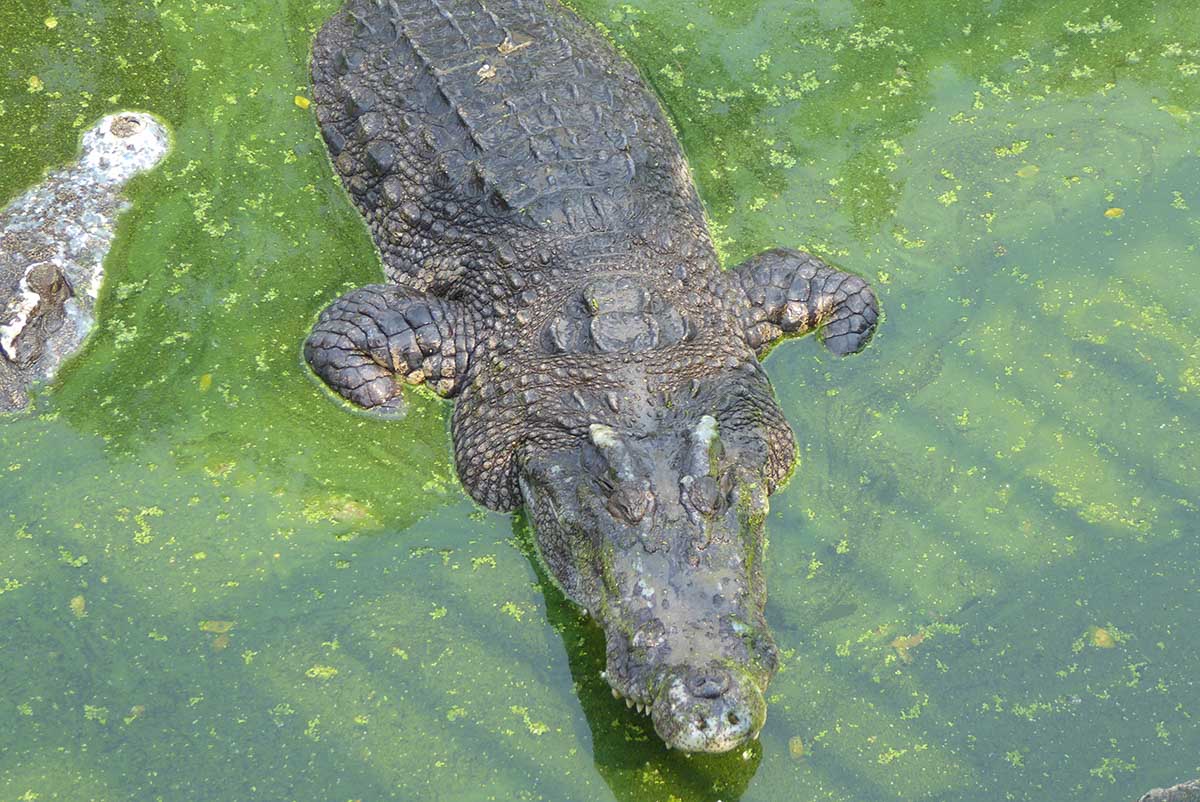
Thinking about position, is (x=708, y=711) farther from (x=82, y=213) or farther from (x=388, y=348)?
(x=82, y=213)

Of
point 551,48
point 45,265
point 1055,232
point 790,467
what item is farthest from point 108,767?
point 1055,232

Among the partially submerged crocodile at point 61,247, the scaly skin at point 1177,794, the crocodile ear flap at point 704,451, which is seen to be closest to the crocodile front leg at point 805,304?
the crocodile ear flap at point 704,451

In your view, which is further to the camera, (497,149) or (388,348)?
(497,149)

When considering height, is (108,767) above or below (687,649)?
below

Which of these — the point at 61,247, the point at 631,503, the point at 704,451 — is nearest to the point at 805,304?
the point at 704,451

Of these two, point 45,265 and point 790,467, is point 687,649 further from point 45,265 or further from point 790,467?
point 45,265
